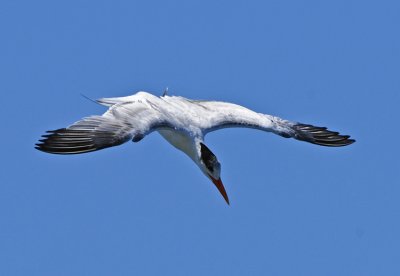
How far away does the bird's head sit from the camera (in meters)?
22.7

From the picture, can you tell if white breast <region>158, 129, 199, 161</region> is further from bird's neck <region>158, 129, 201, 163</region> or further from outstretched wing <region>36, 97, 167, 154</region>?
outstretched wing <region>36, 97, 167, 154</region>

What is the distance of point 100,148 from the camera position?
66.7 feet

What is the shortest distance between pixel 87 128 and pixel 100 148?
570 millimetres

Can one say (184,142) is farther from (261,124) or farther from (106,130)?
(106,130)

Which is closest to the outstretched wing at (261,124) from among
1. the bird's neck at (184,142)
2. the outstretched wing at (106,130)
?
the bird's neck at (184,142)

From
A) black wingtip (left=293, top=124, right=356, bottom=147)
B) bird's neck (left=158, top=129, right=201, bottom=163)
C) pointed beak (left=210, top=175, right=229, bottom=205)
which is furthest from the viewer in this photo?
black wingtip (left=293, top=124, right=356, bottom=147)

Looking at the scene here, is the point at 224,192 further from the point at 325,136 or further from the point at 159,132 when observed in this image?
the point at 325,136

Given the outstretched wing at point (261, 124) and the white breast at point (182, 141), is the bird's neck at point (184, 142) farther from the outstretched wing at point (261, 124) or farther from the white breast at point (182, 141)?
the outstretched wing at point (261, 124)

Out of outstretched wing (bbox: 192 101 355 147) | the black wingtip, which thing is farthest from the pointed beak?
the black wingtip

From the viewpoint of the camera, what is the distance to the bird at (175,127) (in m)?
20.4

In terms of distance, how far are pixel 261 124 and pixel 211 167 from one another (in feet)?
6.27

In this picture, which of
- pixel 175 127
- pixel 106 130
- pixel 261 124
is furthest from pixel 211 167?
pixel 106 130

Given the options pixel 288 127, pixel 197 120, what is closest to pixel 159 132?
pixel 197 120

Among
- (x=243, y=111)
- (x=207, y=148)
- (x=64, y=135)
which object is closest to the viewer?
(x=64, y=135)
